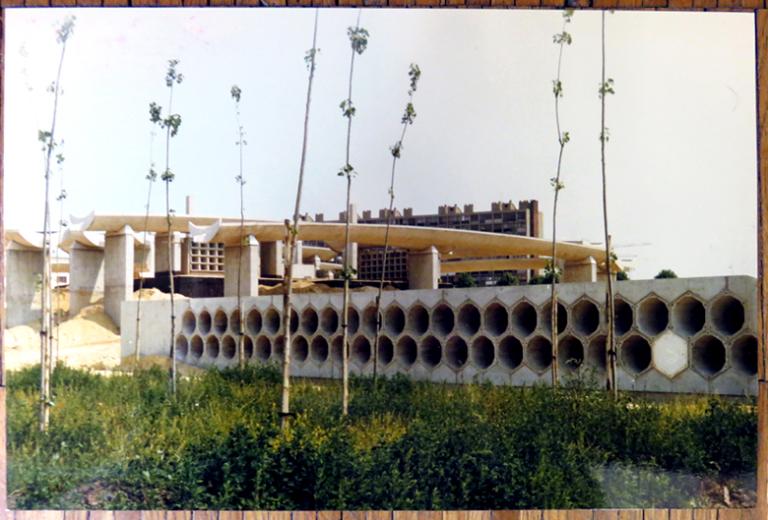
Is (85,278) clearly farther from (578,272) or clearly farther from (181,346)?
(578,272)

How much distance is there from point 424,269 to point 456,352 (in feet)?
1.64

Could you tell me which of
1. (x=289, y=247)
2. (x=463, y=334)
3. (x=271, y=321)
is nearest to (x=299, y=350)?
(x=271, y=321)

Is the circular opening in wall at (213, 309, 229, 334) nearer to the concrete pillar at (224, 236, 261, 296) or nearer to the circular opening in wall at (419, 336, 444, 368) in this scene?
Result: the concrete pillar at (224, 236, 261, 296)

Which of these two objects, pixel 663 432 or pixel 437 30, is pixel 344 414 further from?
pixel 437 30

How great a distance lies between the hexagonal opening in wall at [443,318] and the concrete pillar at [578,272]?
65 cm

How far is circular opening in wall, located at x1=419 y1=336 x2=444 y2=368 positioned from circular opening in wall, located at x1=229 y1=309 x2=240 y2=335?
1.03m

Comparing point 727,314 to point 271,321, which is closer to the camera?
point 727,314

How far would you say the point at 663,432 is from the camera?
491cm

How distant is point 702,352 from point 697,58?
1600 mm

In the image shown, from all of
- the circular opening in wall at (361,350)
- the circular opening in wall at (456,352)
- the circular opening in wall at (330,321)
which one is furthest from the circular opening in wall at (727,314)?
the circular opening in wall at (330,321)

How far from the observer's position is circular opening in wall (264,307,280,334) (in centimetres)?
506

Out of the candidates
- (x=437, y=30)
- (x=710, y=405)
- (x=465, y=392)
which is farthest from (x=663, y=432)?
(x=437, y=30)

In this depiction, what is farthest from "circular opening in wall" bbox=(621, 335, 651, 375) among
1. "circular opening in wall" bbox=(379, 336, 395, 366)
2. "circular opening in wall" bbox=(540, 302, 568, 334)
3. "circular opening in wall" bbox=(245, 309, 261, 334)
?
"circular opening in wall" bbox=(245, 309, 261, 334)

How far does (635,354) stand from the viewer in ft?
16.2
